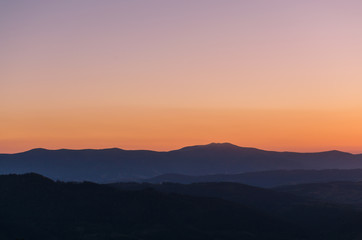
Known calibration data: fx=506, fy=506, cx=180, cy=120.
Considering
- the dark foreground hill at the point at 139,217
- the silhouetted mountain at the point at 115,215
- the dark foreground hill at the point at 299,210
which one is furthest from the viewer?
the dark foreground hill at the point at 299,210

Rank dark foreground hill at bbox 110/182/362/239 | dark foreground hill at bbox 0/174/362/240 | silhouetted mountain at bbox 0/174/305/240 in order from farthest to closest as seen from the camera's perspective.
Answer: dark foreground hill at bbox 110/182/362/239
dark foreground hill at bbox 0/174/362/240
silhouetted mountain at bbox 0/174/305/240

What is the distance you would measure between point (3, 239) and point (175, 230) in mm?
37584

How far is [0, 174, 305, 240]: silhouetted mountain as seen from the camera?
110875 mm

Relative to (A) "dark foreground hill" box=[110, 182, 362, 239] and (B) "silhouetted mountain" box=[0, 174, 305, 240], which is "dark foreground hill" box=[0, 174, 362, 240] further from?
(A) "dark foreground hill" box=[110, 182, 362, 239]

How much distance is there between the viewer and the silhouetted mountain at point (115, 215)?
111 meters

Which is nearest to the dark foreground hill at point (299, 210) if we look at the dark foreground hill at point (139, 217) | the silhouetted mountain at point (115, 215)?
the dark foreground hill at point (139, 217)

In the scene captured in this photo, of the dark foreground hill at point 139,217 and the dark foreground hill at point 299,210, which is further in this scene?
the dark foreground hill at point 299,210

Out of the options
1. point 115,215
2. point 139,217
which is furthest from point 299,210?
point 115,215

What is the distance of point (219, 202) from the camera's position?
457 feet

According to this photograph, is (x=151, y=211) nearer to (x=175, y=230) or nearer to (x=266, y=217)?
(x=175, y=230)

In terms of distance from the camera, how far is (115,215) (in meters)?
127

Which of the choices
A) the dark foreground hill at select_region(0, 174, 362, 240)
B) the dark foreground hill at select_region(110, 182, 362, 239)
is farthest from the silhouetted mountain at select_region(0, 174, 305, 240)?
the dark foreground hill at select_region(110, 182, 362, 239)

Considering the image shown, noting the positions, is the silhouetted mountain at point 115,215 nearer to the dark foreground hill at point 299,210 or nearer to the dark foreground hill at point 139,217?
the dark foreground hill at point 139,217

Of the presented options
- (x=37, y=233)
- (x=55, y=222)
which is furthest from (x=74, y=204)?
(x=37, y=233)
